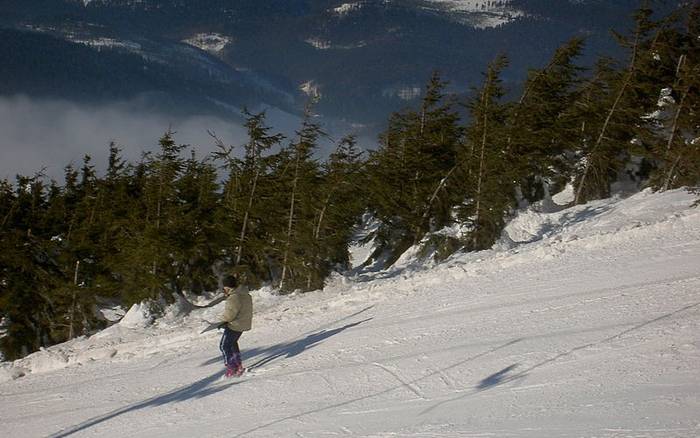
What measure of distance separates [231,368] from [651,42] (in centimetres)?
2567

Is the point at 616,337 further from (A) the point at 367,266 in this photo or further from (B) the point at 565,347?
(A) the point at 367,266

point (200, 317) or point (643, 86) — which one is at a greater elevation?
point (643, 86)

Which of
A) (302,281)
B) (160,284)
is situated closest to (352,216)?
(302,281)

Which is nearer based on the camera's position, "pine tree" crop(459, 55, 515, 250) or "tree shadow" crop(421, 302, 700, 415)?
"tree shadow" crop(421, 302, 700, 415)

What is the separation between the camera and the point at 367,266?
97.9 ft

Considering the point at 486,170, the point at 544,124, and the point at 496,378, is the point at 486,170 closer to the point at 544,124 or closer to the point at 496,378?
the point at 544,124

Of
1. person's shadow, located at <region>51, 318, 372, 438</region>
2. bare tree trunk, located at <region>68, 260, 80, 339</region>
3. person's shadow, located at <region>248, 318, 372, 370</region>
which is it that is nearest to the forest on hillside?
bare tree trunk, located at <region>68, 260, 80, 339</region>

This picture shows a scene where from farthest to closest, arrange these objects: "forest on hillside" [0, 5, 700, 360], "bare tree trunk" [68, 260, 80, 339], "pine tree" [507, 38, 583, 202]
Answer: "bare tree trunk" [68, 260, 80, 339] < "pine tree" [507, 38, 583, 202] < "forest on hillside" [0, 5, 700, 360]

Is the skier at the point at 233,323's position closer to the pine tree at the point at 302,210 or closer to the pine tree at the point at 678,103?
the pine tree at the point at 302,210

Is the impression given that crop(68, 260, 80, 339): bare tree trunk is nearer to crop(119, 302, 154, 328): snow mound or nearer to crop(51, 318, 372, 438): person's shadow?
crop(119, 302, 154, 328): snow mound

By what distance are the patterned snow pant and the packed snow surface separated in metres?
0.32

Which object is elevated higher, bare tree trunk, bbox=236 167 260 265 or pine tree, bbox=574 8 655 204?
pine tree, bbox=574 8 655 204

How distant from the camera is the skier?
10.1 meters

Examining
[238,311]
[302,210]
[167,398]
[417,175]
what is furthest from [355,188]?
[167,398]
